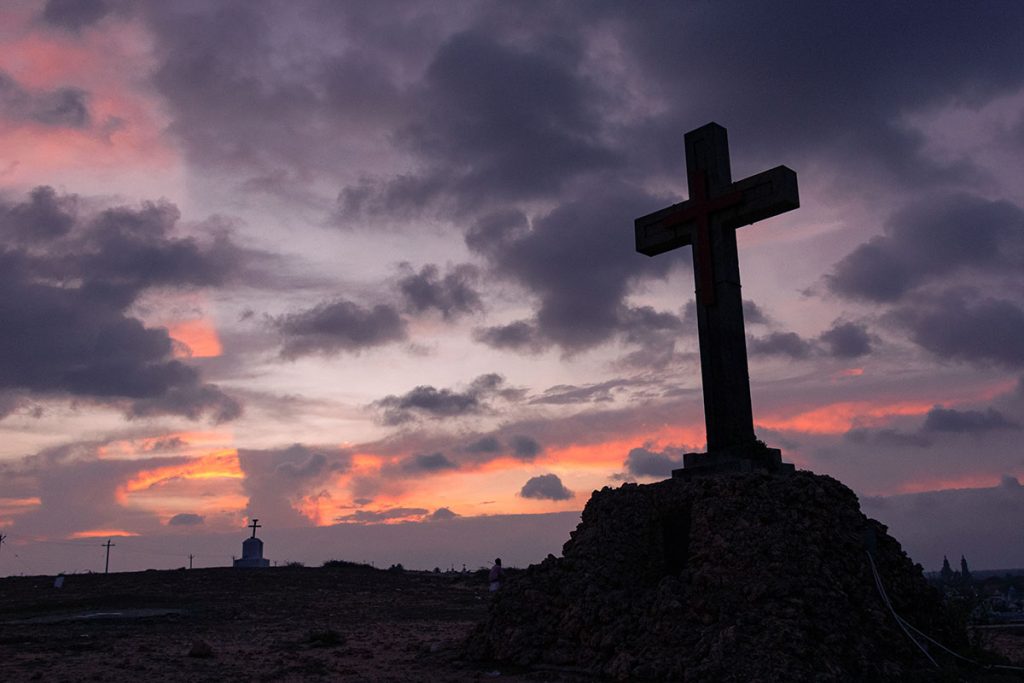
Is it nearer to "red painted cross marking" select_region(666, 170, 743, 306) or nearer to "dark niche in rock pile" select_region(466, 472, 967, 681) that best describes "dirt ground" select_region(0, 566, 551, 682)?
"dark niche in rock pile" select_region(466, 472, 967, 681)

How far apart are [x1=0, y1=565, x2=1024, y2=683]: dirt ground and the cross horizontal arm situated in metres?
6.26

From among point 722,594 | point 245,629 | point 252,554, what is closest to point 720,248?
point 722,594

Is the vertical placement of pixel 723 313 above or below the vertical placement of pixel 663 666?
A: above

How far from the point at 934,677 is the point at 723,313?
16.7ft

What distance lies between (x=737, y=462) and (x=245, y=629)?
1122cm

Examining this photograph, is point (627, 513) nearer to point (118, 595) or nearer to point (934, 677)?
point (934, 677)

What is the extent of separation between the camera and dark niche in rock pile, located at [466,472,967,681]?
316 inches

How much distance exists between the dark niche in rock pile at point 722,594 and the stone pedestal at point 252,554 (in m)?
36.8

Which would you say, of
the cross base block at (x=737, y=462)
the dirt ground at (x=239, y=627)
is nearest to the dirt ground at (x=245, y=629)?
the dirt ground at (x=239, y=627)

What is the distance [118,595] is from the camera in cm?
2319

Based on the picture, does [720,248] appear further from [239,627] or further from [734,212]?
[239,627]

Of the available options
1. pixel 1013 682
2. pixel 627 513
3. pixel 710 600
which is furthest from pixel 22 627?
pixel 1013 682

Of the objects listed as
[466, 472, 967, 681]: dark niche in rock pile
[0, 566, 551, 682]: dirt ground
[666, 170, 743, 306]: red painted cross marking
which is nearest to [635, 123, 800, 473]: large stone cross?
[666, 170, 743, 306]: red painted cross marking

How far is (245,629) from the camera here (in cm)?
1606
